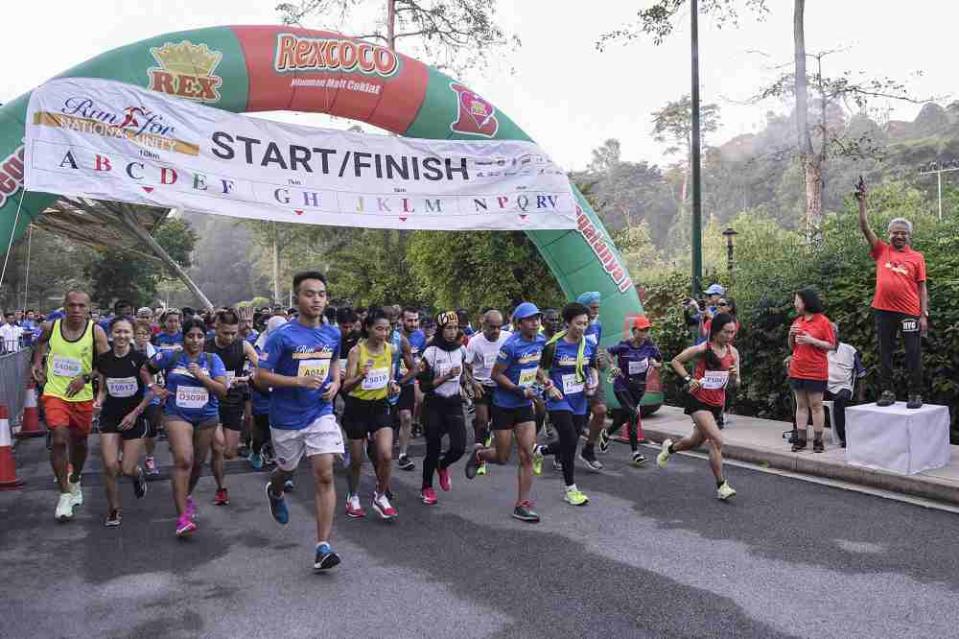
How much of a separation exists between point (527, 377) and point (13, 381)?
364 inches

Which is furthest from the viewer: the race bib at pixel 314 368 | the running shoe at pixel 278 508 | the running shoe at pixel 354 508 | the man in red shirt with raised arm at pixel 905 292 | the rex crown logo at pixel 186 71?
the rex crown logo at pixel 186 71

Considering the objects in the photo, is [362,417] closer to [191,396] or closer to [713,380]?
[191,396]

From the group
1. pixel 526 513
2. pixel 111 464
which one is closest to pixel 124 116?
pixel 111 464

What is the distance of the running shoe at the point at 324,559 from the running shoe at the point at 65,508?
109 inches

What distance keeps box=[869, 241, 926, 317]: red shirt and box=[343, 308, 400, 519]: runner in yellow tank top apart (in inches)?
189

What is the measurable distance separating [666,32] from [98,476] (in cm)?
1598

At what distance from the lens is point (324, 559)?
511 cm

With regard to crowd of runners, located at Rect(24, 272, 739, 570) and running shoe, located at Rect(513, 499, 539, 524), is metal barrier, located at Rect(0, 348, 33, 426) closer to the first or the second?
crowd of runners, located at Rect(24, 272, 739, 570)

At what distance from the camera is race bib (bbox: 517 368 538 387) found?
268 inches

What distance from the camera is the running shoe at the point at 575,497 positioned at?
274 inches

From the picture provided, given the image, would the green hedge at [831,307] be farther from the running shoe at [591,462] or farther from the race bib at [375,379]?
the race bib at [375,379]

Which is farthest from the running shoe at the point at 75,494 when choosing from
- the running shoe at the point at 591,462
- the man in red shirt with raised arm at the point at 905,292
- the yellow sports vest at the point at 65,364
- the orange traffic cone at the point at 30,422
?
the man in red shirt with raised arm at the point at 905,292

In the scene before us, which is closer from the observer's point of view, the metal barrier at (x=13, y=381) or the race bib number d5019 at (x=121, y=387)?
the race bib number d5019 at (x=121, y=387)

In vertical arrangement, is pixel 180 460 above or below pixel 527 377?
below
